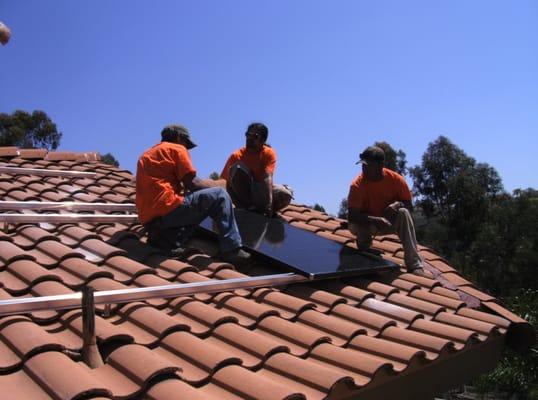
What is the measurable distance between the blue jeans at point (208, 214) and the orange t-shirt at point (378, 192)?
5.19 feet

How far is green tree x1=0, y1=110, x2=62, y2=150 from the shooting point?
3316cm

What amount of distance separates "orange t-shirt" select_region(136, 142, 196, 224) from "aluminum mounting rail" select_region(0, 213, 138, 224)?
0.61 meters

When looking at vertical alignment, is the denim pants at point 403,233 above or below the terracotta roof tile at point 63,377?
above

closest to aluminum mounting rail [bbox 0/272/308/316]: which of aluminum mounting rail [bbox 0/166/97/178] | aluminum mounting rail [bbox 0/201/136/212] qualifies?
aluminum mounting rail [bbox 0/201/136/212]

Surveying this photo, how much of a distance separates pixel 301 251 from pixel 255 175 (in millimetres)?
1709

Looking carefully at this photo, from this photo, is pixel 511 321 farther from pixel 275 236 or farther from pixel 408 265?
pixel 275 236

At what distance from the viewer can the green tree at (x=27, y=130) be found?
33.2 meters

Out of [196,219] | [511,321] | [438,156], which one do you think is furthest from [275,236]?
[438,156]

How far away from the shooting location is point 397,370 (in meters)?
2.87

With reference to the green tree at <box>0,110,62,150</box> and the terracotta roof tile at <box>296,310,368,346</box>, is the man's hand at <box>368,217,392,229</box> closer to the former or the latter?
the terracotta roof tile at <box>296,310,368,346</box>

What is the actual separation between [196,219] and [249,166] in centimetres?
185

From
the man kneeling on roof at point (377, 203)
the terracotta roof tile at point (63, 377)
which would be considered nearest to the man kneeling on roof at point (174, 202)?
the man kneeling on roof at point (377, 203)

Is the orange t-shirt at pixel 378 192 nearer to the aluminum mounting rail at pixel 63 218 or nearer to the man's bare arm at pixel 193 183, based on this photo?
the man's bare arm at pixel 193 183

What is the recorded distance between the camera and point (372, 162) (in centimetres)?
537
